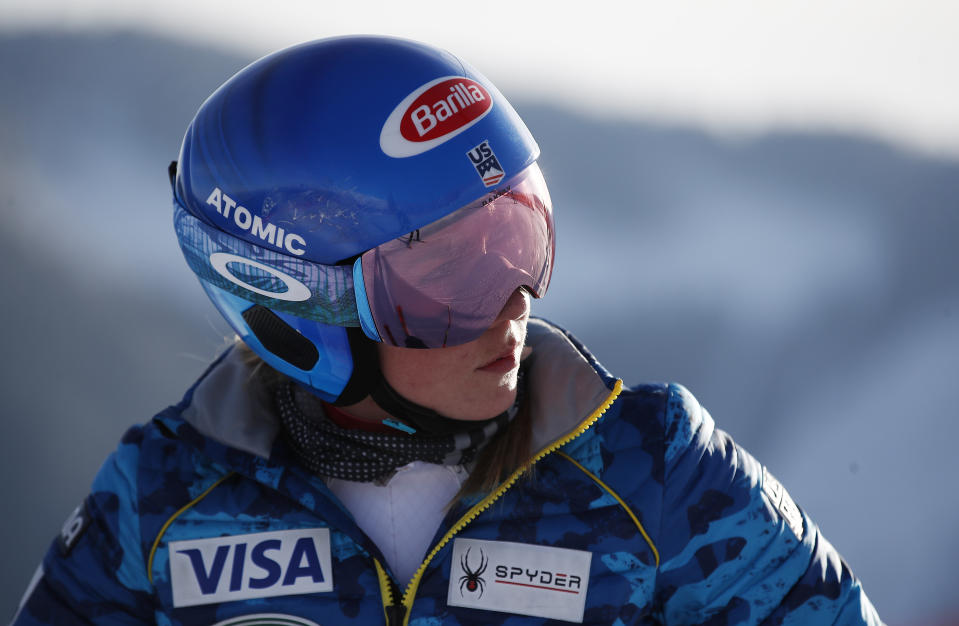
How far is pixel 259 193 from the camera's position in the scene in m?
1.19

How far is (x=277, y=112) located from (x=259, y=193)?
0.11m

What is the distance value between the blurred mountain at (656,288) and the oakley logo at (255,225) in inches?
35.4

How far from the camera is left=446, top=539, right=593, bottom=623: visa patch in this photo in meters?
1.25

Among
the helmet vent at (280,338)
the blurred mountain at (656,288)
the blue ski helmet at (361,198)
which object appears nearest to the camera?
the blue ski helmet at (361,198)

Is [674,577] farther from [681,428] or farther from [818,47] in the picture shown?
[818,47]

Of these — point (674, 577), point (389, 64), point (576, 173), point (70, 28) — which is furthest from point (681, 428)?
point (70, 28)

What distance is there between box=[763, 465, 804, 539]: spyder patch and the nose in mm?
423

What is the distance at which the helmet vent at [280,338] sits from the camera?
126 centimetres

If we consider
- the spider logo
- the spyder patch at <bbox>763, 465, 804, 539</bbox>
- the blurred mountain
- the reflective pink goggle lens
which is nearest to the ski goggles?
the reflective pink goggle lens

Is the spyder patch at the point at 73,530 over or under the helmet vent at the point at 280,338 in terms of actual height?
under

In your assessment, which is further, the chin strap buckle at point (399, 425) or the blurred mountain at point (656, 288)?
the blurred mountain at point (656, 288)

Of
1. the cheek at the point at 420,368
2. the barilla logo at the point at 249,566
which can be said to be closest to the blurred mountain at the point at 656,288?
the barilla logo at the point at 249,566

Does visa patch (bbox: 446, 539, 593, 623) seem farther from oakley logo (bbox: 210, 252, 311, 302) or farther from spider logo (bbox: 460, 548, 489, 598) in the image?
oakley logo (bbox: 210, 252, 311, 302)

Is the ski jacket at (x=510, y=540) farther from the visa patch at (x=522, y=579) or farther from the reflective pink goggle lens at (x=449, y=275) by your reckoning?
the reflective pink goggle lens at (x=449, y=275)
